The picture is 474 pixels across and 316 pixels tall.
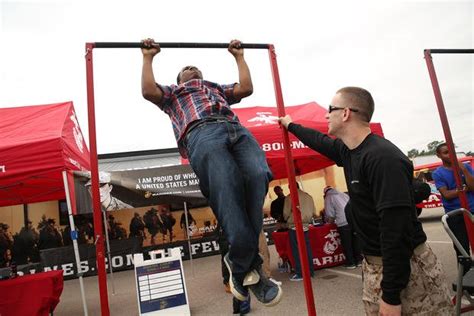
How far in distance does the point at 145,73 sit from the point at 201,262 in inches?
387

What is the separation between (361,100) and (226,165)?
938 millimetres

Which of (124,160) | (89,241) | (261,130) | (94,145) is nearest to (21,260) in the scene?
(89,241)

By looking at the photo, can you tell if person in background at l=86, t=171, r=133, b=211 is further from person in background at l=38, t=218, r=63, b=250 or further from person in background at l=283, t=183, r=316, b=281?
person in background at l=38, t=218, r=63, b=250

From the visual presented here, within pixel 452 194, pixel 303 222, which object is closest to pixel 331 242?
pixel 303 222

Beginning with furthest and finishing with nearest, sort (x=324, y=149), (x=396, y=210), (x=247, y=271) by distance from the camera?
(x=324, y=149) → (x=247, y=271) → (x=396, y=210)

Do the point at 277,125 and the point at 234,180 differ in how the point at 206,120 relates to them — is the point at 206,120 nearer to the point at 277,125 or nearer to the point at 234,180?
the point at 234,180

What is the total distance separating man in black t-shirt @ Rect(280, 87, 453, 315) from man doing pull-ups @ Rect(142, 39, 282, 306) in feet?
1.80

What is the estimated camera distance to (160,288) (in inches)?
206

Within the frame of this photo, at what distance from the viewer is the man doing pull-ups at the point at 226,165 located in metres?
2.08

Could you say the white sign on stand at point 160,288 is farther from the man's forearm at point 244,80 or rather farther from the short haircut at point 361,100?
the short haircut at point 361,100

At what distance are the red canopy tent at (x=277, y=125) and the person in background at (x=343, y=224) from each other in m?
1.06

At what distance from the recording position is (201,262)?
37.5ft

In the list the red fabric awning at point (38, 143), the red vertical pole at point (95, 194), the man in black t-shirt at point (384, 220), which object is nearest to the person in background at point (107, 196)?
the red fabric awning at point (38, 143)

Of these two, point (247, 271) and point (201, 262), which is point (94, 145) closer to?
point (247, 271)
